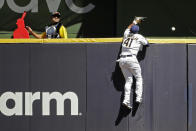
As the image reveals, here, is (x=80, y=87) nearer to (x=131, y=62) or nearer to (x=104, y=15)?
(x=131, y=62)

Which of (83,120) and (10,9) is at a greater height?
(10,9)

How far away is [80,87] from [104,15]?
149 inches

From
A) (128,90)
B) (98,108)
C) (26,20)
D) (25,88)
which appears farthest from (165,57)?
(26,20)

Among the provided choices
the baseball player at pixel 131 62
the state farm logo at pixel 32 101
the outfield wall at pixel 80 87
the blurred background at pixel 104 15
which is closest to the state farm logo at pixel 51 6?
the blurred background at pixel 104 15

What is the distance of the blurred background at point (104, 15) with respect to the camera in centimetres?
1268

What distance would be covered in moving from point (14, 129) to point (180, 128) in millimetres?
3689

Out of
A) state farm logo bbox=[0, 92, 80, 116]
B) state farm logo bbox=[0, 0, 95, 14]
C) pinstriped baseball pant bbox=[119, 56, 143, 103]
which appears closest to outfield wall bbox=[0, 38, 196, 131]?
state farm logo bbox=[0, 92, 80, 116]

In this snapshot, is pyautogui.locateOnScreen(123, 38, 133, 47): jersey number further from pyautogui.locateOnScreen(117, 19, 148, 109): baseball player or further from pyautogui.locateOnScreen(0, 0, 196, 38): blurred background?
pyautogui.locateOnScreen(0, 0, 196, 38): blurred background

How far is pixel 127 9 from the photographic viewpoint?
1263 cm

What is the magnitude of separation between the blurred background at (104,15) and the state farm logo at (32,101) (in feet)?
11.6

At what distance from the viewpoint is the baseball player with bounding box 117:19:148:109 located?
9.38m

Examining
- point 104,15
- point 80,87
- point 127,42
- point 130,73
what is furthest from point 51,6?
point 130,73

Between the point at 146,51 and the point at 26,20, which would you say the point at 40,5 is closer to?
the point at 26,20

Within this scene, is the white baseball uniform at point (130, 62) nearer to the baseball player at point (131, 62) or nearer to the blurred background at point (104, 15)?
the baseball player at point (131, 62)
